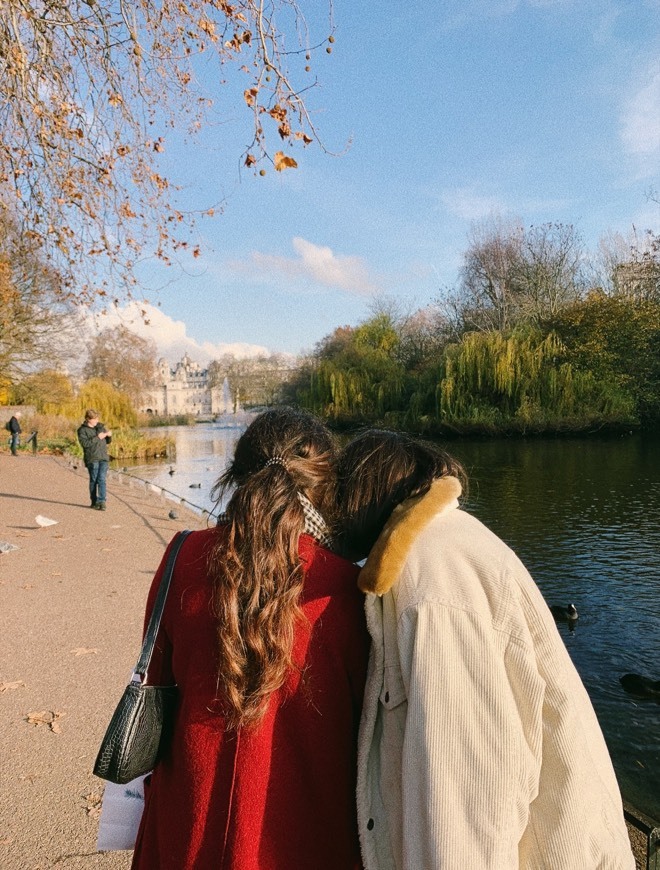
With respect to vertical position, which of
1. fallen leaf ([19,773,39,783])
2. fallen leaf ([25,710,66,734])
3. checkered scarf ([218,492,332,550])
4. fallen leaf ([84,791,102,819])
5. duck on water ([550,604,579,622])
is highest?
checkered scarf ([218,492,332,550])

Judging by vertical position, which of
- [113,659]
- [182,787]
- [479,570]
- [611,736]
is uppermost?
[479,570]

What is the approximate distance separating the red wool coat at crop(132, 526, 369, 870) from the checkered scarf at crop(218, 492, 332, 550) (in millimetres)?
28

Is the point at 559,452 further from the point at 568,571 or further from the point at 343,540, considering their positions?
the point at 343,540

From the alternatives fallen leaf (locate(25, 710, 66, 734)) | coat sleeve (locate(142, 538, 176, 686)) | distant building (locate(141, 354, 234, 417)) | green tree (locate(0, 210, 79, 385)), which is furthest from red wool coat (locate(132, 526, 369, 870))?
distant building (locate(141, 354, 234, 417))

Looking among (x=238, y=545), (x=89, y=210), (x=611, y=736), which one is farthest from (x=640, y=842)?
(x=89, y=210)

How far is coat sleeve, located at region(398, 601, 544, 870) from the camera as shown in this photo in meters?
1.18

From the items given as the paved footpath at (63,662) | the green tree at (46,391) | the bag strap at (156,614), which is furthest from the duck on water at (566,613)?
the green tree at (46,391)

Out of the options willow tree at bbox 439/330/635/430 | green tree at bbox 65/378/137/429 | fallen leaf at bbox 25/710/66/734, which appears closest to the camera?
fallen leaf at bbox 25/710/66/734

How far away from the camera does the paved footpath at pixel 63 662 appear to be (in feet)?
9.16

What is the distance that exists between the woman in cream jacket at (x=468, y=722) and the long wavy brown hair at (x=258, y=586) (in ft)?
0.61

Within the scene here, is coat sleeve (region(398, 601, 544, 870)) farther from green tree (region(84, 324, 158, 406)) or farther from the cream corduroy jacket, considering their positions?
green tree (region(84, 324, 158, 406))

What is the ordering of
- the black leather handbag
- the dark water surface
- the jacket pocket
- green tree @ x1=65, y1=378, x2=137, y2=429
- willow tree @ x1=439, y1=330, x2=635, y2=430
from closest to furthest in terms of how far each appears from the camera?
the jacket pocket, the black leather handbag, the dark water surface, willow tree @ x1=439, y1=330, x2=635, y2=430, green tree @ x1=65, y1=378, x2=137, y2=429

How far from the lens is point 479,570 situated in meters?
1.26

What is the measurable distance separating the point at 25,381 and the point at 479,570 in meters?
33.8
